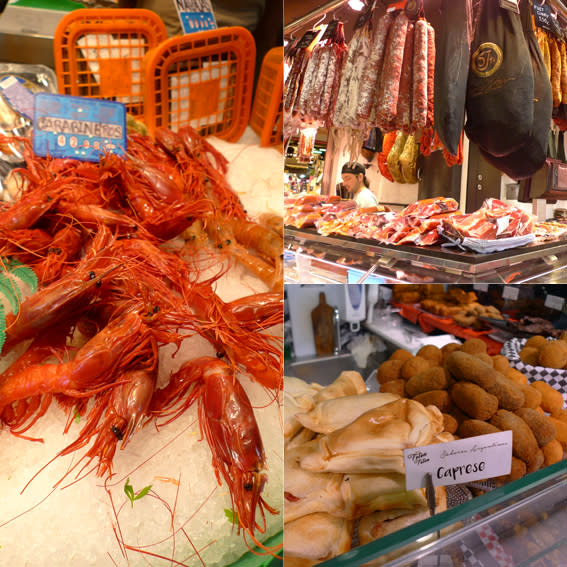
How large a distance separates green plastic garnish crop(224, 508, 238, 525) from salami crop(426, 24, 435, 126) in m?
0.64

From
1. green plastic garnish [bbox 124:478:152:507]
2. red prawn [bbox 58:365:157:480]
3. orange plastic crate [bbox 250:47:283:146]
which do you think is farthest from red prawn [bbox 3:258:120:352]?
orange plastic crate [bbox 250:47:283:146]

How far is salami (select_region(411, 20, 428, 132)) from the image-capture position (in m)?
0.60

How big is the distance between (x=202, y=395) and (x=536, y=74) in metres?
0.73

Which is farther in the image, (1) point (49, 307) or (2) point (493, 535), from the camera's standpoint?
(1) point (49, 307)

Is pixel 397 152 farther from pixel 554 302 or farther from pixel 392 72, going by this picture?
pixel 554 302

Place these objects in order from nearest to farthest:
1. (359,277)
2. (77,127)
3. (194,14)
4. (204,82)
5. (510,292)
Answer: (359,277) → (510,292) → (77,127) → (194,14) → (204,82)

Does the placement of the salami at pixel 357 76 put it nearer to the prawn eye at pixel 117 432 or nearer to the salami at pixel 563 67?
the salami at pixel 563 67

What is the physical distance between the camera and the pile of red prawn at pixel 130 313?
0.74 metres

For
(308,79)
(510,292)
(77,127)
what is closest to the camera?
(308,79)

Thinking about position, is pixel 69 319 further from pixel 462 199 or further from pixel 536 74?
pixel 536 74

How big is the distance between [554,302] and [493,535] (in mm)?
479

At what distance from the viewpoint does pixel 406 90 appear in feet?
2.03

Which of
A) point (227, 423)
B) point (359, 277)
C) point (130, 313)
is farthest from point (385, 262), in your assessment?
point (130, 313)

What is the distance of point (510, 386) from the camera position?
2.37 ft
